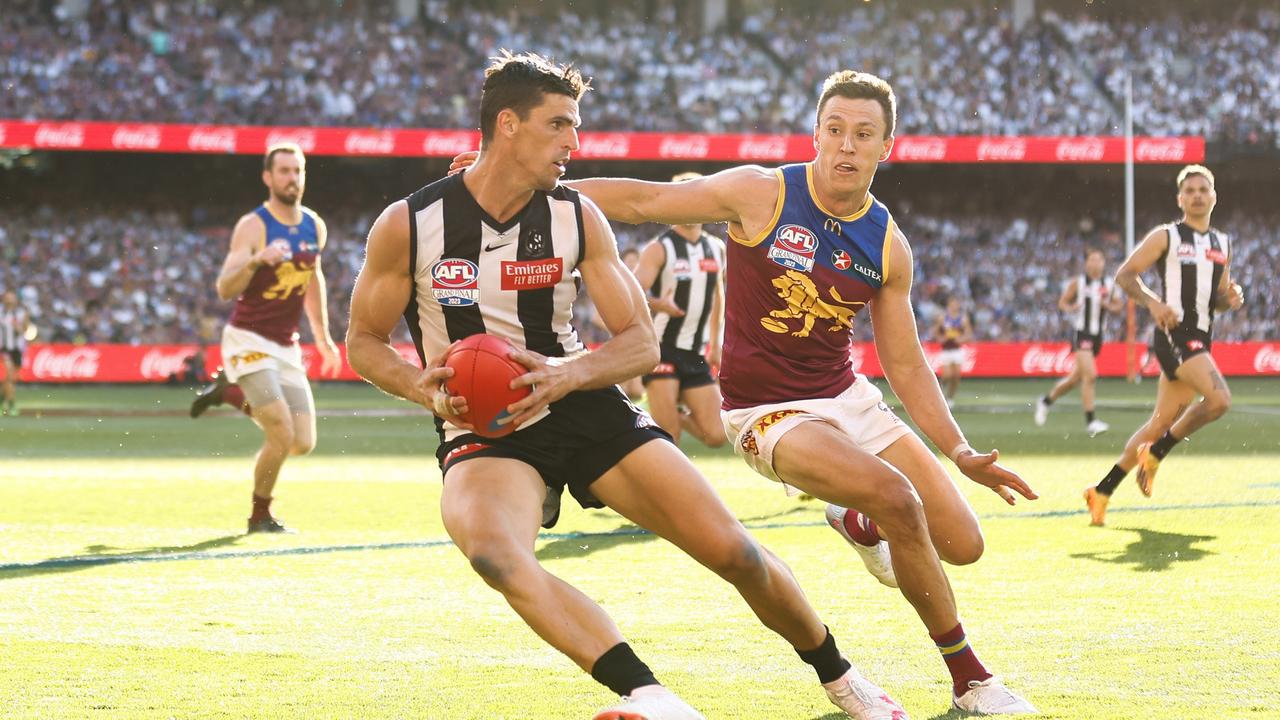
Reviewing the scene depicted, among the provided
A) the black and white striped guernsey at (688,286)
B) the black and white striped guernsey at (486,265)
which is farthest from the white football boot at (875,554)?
the black and white striped guernsey at (688,286)

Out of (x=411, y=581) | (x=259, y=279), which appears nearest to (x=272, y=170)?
(x=259, y=279)

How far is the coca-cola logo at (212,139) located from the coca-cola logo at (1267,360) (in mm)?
23749

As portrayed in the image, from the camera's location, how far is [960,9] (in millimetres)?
41750

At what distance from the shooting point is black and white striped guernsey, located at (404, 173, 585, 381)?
16.0 ft

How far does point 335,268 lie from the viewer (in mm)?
36688

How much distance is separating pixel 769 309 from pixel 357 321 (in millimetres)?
1869

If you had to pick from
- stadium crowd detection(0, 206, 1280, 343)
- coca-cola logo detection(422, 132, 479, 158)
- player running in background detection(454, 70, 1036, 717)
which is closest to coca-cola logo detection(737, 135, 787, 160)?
stadium crowd detection(0, 206, 1280, 343)

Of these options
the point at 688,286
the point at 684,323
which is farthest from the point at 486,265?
the point at 688,286

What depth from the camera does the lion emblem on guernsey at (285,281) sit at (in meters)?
10.5

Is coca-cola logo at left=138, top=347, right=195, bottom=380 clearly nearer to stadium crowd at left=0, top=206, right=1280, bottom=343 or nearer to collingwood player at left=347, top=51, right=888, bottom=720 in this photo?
stadium crowd at left=0, top=206, right=1280, bottom=343

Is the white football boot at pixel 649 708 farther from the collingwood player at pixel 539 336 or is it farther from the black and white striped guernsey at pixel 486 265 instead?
the black and white striped guernsey at pixel 486 265

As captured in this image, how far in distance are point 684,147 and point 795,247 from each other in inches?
1237

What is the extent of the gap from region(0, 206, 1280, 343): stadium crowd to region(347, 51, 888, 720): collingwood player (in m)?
27.6

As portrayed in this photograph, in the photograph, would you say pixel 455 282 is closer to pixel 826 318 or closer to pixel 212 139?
pixel 826 318
